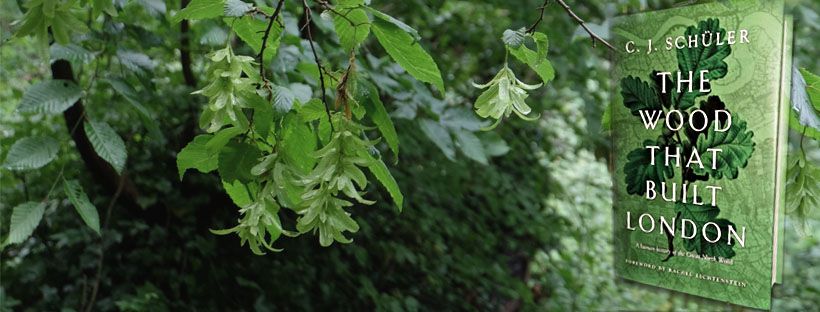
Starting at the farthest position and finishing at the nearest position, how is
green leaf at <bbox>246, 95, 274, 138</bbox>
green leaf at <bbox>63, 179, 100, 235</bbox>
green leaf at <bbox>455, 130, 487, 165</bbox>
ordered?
green leaf at <bbox>455, 130, 487, 165</bbox> → green leaf at <bbox>63, 179, 100, 235</bbox> → green leaf at <bbox>246, 95, 274, 138</bbox>

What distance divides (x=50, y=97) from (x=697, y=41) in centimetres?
82

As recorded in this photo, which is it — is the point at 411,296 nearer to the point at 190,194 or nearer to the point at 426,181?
the point at 426,181

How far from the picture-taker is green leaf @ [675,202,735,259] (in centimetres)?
62

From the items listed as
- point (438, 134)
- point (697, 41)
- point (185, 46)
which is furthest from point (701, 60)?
point (185, 46)

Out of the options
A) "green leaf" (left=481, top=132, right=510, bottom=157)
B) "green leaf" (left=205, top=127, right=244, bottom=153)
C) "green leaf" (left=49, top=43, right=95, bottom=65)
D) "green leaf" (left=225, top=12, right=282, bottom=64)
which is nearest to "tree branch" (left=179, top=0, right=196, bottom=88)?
"green leaf" (left=49, top=43, right=95, bottom=65)

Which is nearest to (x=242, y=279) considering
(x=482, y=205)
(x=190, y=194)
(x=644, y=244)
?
(x=190, y=194)

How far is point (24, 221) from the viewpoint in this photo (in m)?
0.94

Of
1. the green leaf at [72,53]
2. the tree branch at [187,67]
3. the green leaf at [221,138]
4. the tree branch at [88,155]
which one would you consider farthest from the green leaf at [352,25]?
the tree branch at [88,155]

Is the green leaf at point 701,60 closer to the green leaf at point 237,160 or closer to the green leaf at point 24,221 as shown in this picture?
the green leaf at point 237,160

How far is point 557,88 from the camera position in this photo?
256 cm

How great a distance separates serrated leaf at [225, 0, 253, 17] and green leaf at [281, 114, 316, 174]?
0.09 m

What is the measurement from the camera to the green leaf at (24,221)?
35.8 inches

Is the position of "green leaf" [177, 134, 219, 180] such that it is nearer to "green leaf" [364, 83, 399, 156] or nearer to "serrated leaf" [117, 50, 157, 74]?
"green leaf" [364, 83, 399, 156]

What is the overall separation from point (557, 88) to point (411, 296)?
1.03 m
